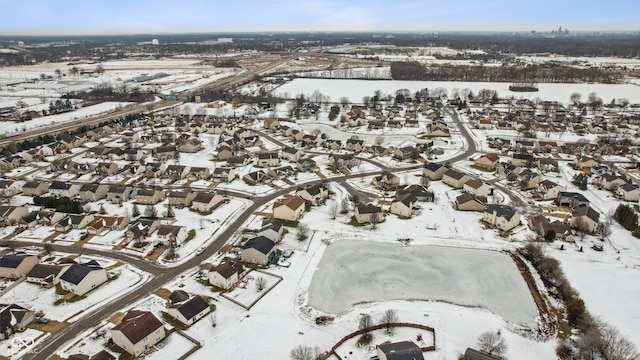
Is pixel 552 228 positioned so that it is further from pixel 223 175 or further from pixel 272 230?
pixel 223 175

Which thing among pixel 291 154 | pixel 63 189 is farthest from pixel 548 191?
pixel 63 189

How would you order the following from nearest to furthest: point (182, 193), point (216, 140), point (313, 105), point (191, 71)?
point (182, 193)
point (216, 140)
point (313, 105)
point (191, 71)

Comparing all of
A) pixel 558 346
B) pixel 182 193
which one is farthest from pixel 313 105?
pixel 558 346

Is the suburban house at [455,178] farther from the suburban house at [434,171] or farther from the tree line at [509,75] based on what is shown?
the tree line at [509,75]

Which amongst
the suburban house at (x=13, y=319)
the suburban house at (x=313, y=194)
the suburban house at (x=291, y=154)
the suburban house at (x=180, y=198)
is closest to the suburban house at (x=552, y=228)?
the suburban house at (x=313, y=194)

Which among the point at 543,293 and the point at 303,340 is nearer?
the point at 303,340

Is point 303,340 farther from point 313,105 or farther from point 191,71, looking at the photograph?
point 191,71
